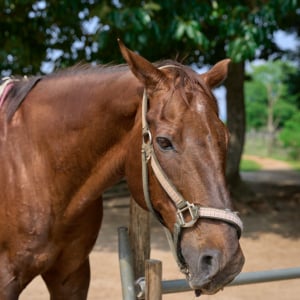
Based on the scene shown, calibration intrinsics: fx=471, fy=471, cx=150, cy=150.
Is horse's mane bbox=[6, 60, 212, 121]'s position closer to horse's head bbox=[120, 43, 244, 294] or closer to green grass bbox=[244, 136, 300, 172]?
horse's head bbox=[120, 43, 244, 294]

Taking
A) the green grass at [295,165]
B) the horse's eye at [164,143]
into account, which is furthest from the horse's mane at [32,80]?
the green grass at [295,165]

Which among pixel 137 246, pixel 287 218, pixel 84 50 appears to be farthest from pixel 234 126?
pixel 137 246

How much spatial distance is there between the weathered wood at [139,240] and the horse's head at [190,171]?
62 cm

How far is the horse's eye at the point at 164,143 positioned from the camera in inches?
71.7

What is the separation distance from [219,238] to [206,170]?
251 millimetres

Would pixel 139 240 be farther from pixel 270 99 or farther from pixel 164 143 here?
pixel 270 99

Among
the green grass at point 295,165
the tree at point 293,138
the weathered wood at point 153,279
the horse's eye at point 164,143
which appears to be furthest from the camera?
the tree at point 293,138

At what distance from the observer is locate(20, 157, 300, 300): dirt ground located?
15.8 ft

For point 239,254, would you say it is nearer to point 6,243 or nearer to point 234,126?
point 6,243

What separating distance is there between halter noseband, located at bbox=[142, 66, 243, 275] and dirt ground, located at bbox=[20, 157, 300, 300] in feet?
9.50

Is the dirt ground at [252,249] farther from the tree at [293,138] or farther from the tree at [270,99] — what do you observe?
the tree at [270,99]

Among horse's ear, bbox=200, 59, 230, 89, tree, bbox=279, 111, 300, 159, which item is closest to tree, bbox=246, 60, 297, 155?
tree, bbox=279, 111, 300, 159

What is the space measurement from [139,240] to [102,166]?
598 mm

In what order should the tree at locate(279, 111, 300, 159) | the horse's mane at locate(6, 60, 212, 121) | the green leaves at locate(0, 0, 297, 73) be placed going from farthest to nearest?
the tree at locate(279, 111, 300, 159), the green leaves at locate(0, 0, 297, 73), the horse's mane at locate(6, 60, 212, 121)
